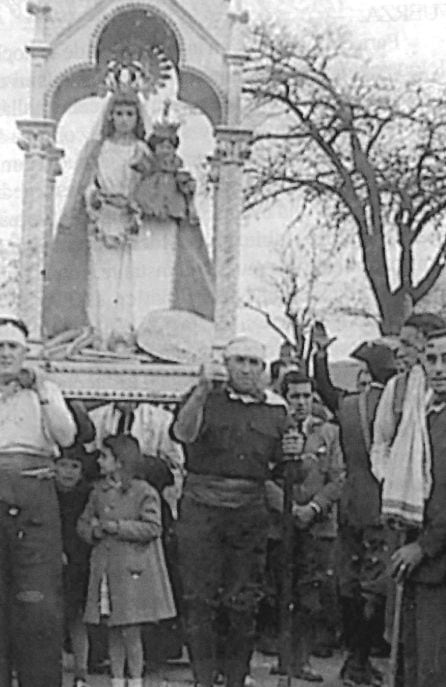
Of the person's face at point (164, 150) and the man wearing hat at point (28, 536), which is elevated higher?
the person's face at point (164, 150)

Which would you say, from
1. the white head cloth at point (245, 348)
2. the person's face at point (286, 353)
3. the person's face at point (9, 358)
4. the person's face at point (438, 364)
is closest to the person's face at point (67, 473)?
the person's face at point (9, 358)

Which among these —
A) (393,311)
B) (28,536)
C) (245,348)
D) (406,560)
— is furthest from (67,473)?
(393,311)

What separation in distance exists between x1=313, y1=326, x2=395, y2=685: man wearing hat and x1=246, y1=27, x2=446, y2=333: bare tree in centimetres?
403

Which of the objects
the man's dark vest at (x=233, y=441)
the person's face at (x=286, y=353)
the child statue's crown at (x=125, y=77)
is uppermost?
the child statue's crown at (x=125, y=77)

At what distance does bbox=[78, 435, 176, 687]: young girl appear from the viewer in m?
5.84

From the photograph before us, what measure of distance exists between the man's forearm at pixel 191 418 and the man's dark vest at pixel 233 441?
31 millimetres

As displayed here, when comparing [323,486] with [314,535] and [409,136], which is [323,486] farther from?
[409,136]

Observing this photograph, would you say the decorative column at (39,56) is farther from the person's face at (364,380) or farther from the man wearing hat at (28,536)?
the person's face at (364,380)

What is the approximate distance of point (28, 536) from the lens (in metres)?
5.36

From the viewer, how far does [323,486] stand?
642 centimetres

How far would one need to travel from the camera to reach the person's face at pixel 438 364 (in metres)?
4.85

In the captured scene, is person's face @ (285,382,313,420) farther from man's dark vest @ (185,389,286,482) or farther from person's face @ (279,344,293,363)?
person's face @ (279,344,293,363)

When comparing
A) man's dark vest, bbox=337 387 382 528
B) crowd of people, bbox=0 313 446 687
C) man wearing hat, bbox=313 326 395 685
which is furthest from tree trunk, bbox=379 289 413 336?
man's dark vest, bbox=337 387 382 528

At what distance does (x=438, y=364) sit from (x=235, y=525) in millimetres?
1208
